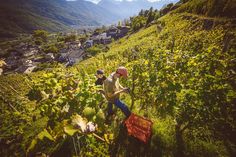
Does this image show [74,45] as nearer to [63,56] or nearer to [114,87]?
[63,56]

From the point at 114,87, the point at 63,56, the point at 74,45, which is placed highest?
the point at 114,87

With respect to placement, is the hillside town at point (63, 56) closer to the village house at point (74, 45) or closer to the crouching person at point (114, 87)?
the village house at point (74, 45)

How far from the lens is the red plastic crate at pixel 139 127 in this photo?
5703 mm

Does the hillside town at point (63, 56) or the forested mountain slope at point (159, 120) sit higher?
the forested mountain slope at point (159, 120)

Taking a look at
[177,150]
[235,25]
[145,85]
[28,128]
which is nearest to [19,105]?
[28,128]

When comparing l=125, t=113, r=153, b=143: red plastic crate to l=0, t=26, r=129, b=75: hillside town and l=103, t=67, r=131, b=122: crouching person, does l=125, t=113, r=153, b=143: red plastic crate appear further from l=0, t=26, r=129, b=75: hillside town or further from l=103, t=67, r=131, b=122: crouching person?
l=0, t=26, r=129, b=75: hillside town

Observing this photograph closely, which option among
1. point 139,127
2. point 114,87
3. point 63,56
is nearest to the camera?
point 139,127

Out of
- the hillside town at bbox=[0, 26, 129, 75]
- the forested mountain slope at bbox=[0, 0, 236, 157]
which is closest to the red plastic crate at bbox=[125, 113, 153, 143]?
the forested mountain slope at bbox=[0, 0, 236, 157]

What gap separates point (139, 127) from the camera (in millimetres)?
5926

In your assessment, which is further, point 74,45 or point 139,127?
point 74,45

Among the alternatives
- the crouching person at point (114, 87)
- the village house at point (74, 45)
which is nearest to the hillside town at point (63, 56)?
the village house at point (74, 45)

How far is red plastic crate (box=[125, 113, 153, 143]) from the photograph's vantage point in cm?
570

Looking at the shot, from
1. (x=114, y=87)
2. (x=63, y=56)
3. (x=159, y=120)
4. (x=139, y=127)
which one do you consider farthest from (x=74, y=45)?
(x=139, y=127)

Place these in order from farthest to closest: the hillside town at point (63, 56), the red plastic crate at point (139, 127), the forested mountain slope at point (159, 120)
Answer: the hillside town at point (63, 56) → the red plastic crate at point (139, 127) → the forested mountain slope at point (159, 120)
